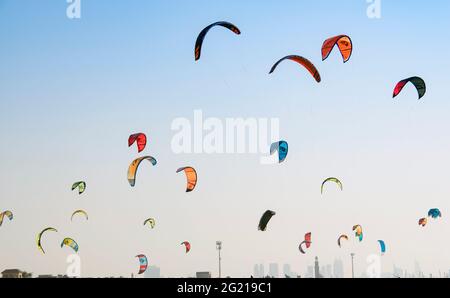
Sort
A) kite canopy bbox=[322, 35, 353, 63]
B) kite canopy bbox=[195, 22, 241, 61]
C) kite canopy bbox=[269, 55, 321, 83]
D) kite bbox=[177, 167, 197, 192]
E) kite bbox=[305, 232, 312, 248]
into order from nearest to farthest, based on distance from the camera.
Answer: kite canopy bbox=[195, 22, 241, 61]
kite canopy bbox=[322, 35, 353, 63]
kite canopy bbox=[269, 55, 321, 83]
kite bbox=[177, 167, 197, 192]
kite bbox=[305, 232, 312, 248]

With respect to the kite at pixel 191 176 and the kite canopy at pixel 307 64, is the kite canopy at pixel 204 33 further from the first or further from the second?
the kite at pixel 191 176

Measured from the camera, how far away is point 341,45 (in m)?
39.5

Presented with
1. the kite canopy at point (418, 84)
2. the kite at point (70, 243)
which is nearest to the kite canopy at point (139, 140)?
the kite at point (70, 243)

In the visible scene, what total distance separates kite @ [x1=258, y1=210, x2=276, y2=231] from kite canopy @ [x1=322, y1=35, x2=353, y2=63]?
7633mm

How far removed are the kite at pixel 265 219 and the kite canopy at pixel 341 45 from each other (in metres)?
7.63

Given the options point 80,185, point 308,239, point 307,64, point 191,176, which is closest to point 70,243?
point 80,185

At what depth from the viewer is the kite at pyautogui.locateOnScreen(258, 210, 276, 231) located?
126 feet

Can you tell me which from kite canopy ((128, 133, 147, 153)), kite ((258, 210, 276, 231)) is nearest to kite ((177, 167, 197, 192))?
kite canopy ((128, 133, 147, 153))

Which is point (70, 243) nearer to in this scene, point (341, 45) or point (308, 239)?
point (308, 239)

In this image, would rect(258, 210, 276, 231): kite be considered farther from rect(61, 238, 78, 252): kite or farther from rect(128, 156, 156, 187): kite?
rect(61, 238, 78, 252): kite
